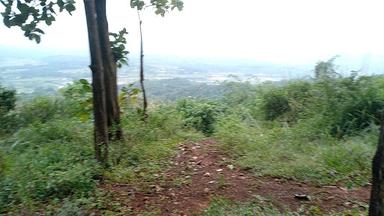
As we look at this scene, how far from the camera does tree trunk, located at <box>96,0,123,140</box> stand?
5.63m

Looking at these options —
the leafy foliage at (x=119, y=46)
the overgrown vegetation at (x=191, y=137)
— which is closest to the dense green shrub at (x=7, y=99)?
the overgrown vegetation at (x=191, y=137)

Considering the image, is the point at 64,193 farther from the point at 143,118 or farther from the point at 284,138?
the point at 284,138

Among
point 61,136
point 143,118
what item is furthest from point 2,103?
point 143,118

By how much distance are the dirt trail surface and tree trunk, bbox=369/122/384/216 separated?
133 cm

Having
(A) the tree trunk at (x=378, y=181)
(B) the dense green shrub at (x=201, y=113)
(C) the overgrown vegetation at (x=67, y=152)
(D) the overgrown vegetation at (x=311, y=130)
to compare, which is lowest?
(B) the dense green shrub at (x=201, y=113)

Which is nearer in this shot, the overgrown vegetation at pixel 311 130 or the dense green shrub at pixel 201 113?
the overgrown vegetation at pixel 311 130

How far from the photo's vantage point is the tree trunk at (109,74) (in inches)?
222

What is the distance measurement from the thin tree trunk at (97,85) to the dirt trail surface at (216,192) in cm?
58

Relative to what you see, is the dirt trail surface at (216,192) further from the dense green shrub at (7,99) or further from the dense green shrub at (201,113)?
the dense green shrub at (7,99)

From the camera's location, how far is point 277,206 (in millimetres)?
3643

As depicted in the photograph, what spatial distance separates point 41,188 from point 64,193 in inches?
9.6

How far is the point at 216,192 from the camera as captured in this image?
163 inches

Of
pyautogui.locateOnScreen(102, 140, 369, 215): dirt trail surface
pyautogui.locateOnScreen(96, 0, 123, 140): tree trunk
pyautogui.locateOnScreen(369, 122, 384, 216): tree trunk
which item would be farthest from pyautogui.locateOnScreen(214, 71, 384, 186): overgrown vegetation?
pyautogui.locateOnScreen(369, 122, 384, 216): tree trunk

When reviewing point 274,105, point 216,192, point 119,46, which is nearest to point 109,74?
point 119,46
